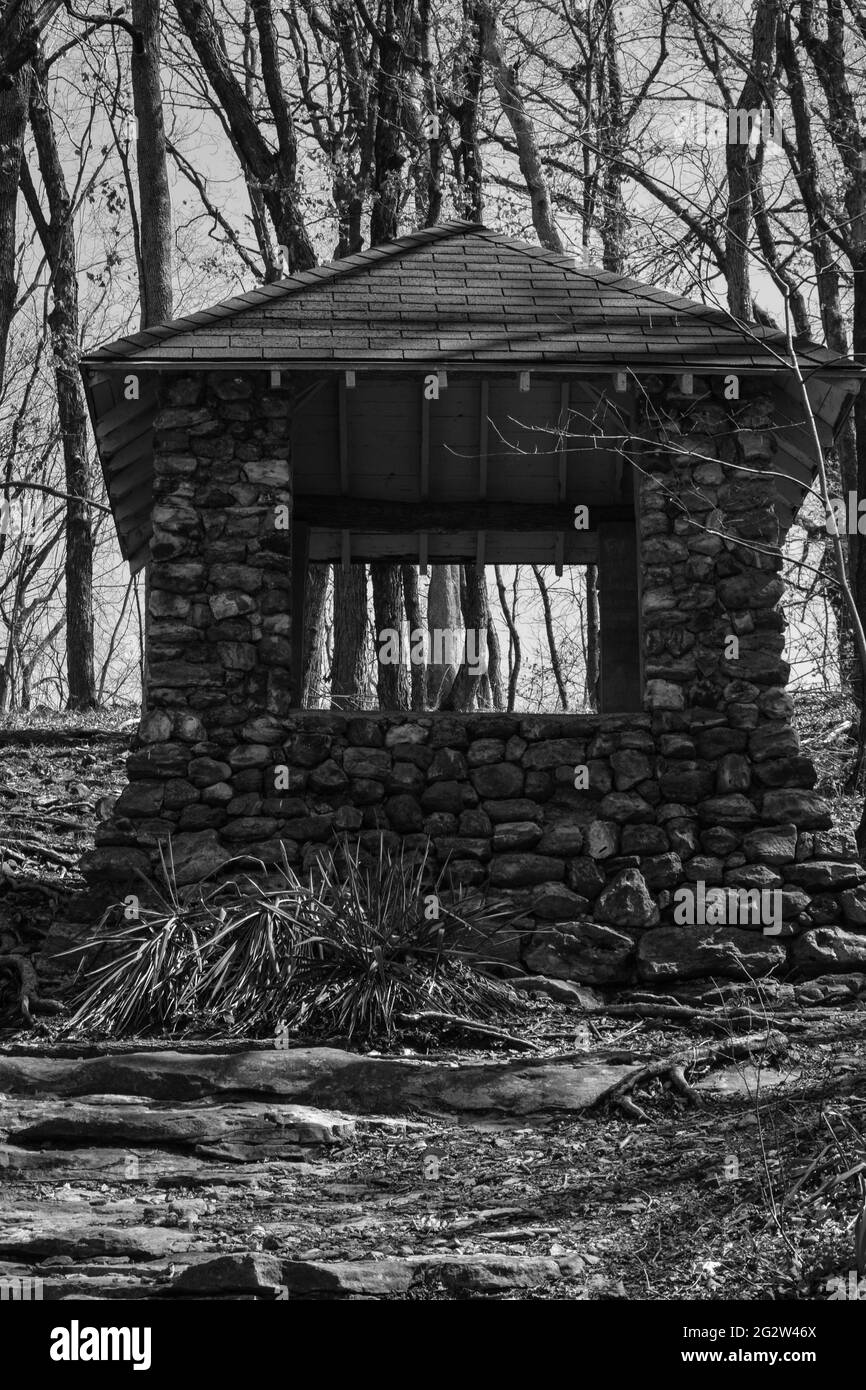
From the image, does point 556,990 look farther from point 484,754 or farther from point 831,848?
point 831,848

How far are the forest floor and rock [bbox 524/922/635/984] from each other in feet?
0.96

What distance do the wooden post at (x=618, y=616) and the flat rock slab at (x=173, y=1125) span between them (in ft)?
14.9

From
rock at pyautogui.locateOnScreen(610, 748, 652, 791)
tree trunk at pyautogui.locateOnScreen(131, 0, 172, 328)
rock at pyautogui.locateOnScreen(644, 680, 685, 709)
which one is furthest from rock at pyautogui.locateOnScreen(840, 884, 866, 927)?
tree trunk at pyautogui.locateOnScreen(131, 0, 172, 328)

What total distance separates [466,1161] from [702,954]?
2674mm

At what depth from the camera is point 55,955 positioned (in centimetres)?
752

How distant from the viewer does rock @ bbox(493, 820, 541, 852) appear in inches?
310

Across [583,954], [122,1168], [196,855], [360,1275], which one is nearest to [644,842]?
[583,954]

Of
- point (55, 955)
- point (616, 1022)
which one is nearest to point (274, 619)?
point (55, 955)

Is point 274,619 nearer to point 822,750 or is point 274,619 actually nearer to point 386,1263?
point 386,1263

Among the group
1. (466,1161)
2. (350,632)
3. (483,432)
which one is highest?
(483,432)

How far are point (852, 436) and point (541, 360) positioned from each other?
814 cm

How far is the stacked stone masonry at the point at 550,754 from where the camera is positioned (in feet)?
25.2

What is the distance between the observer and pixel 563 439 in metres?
9.27

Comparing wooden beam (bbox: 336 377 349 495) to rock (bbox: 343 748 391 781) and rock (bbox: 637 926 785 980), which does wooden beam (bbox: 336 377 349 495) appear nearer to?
rock (bbox: 343 748 391 781)
